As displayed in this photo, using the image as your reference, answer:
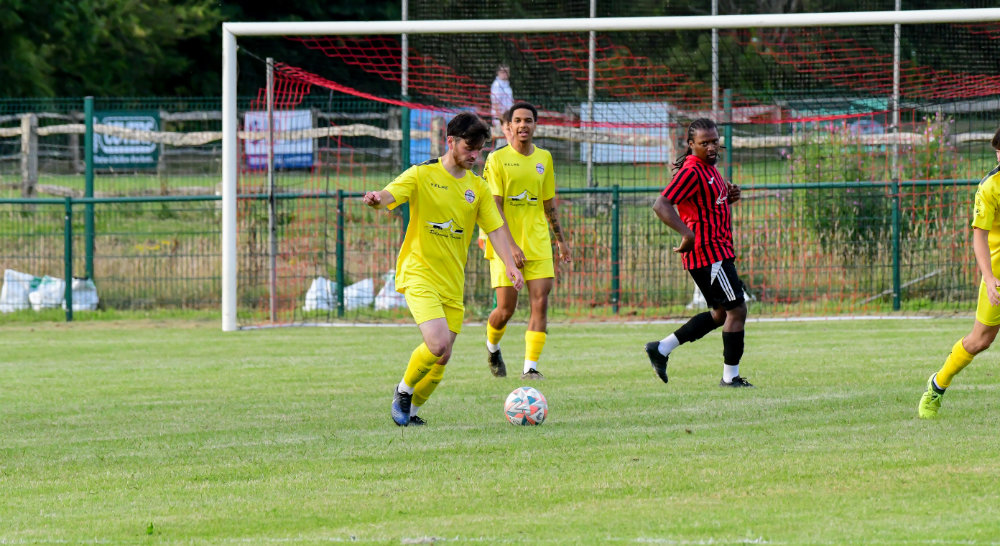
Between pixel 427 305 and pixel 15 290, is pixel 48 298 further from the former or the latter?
pixel 427 305

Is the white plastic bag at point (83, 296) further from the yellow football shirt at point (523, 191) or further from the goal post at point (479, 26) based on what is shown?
the yellow football shirt at point (523, 191)

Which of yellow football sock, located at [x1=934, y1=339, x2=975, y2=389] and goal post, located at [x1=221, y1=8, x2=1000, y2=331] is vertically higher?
goal post, located at [x1=221, y1=8, x2=1000, y2=331]

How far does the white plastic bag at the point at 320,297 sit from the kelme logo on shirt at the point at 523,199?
249 inches

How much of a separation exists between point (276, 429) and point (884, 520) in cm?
399

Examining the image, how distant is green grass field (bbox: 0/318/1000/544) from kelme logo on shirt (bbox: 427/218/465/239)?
1145mm

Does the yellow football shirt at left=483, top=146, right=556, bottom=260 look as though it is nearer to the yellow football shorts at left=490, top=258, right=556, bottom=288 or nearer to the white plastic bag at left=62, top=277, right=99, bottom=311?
the yellow football shorts at left=490, top=258, right=556, bottom=288

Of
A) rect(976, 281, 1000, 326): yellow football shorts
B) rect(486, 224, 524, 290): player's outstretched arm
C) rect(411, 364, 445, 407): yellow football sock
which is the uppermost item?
rect(486, 224, 524, 290): player's outstretched arm

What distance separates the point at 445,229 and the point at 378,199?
731 millimetres

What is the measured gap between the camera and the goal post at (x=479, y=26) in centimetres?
1324

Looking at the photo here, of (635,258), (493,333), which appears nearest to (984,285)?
(493,333)

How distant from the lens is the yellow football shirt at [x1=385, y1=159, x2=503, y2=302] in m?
8.18

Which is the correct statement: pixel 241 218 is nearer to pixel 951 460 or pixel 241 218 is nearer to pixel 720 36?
pixel 720 36

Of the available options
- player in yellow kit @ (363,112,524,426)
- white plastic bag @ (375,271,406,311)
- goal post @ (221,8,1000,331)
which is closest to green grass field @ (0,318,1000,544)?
player in yellow kit @ (363,112,524,426)

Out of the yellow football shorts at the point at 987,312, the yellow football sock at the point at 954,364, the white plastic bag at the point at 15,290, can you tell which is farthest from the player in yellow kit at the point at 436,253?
the white plastic bag at the point at 15,290
